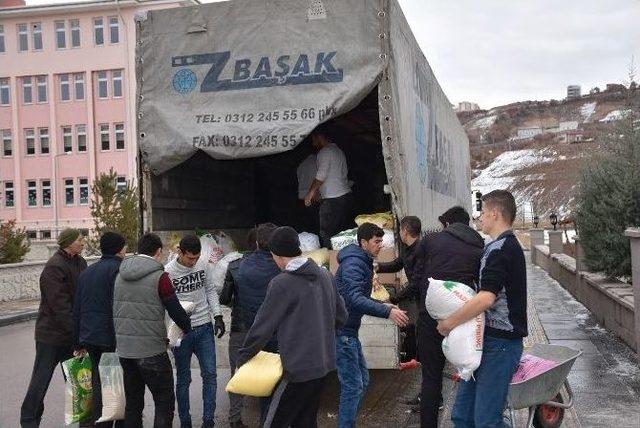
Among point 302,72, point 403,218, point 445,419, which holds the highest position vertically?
point 302,72

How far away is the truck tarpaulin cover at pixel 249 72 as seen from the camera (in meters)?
Result: 6.72

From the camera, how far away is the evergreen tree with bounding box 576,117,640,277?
1088 centimetres

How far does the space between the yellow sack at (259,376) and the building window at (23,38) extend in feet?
168

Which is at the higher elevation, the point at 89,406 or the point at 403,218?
the point at 403,218

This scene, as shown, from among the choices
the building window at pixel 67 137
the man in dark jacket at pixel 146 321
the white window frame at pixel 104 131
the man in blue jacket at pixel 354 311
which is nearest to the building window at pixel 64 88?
A: the building window at pixel 67 137

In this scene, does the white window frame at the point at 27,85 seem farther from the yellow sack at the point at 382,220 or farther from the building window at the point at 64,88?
the yellow sack at the point at 382,220

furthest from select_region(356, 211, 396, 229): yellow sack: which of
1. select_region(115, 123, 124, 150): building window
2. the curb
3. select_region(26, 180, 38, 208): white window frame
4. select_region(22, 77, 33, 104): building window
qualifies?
select_region(22, 77, 33, 104): building window

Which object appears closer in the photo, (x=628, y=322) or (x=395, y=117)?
(x=395, y=117)

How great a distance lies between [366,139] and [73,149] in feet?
143

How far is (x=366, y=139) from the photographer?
34.4 ft

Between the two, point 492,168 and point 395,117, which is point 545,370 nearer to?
point 395,117

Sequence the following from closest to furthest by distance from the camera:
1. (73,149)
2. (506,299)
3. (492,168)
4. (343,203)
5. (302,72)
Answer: (506,299)
(302,72)
(343,203)
(73,149)
(492,168)

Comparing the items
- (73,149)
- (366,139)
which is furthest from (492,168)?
(366,139)

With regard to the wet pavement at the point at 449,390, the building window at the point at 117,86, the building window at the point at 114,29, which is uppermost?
the building window at the point at 114,29
